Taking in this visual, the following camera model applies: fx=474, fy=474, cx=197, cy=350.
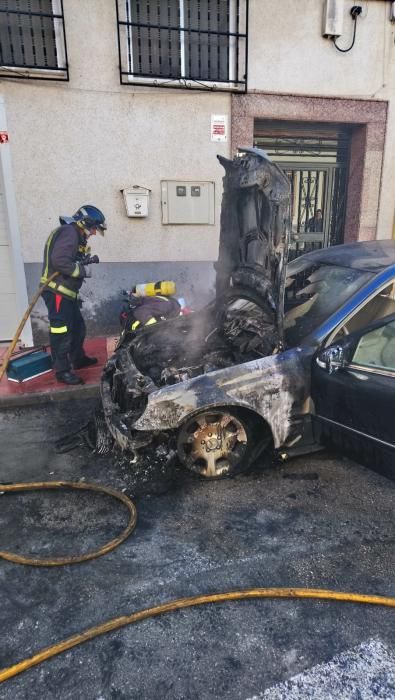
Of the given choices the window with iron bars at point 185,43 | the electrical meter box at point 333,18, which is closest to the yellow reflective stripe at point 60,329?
the window with iron bars at point 185,43

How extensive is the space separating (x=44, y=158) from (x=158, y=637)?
656 centimetres

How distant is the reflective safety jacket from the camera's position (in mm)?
5402

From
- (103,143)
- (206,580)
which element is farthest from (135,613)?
(103,143)

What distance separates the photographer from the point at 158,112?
7137 mm

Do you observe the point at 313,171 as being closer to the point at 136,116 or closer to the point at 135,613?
the point at 136,116

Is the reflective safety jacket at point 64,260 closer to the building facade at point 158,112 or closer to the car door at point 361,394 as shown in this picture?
the building facade at point 158,112

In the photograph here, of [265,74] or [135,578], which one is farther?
[265,74]

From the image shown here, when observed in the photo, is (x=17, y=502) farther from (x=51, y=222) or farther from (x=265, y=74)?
(x=265, y=74)

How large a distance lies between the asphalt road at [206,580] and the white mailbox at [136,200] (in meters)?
4.46

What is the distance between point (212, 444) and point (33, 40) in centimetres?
642

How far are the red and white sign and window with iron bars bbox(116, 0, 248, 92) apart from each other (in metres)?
0.40

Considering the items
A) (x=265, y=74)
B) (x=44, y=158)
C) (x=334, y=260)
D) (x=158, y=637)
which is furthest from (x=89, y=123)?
(x=158, y=637)

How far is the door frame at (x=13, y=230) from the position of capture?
267 inches

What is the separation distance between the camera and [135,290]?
5.95 metres
